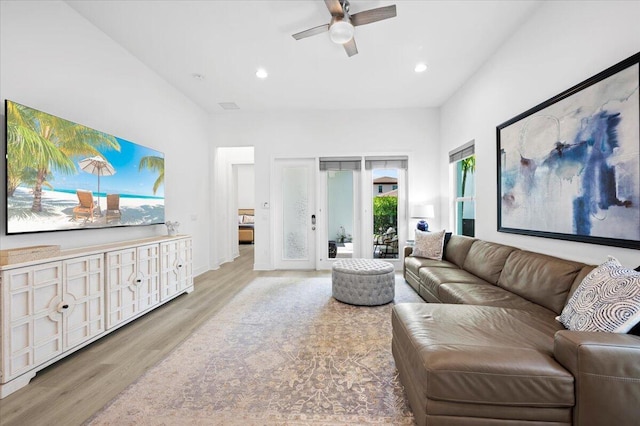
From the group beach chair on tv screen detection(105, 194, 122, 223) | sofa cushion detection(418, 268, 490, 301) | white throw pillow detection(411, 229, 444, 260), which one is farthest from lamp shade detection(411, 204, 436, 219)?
beach chair on tv screen detection(105, 194, 122, 223)

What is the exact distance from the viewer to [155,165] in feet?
11.5

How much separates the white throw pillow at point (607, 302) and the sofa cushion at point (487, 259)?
3.55 feet

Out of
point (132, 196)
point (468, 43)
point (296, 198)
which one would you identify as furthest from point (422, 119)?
point (132, 196)

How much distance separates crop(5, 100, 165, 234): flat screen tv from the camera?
1.96 metres

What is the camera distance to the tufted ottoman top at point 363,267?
3.18 metres

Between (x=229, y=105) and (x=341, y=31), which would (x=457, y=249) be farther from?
(x=229, y=105)

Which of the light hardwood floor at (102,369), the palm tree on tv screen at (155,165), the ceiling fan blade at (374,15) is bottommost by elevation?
the light hardwood floor at (102,369)

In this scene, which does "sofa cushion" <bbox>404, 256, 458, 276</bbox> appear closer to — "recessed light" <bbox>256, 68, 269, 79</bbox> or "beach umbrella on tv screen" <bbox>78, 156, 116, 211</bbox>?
"recessed light" <bbox>256, 68, 269, 79</bbox>

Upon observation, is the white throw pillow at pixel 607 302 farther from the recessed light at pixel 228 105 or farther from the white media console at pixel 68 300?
the recessed light at pixel 228 105

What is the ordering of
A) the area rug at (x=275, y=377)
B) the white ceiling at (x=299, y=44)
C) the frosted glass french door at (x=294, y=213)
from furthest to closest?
the frosted glass french door at (x=294, y=213), the white ceiling at (x=299, y=44), the area rug at (x=275, y=377)

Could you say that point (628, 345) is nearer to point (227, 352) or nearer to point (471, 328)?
point (471, 328)

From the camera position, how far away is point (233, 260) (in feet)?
20.3

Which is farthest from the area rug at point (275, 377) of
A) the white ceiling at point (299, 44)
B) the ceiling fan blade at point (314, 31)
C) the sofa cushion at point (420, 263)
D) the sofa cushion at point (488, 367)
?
the white ceiling at point (299, 44)

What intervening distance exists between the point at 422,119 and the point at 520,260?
3.41 meters
